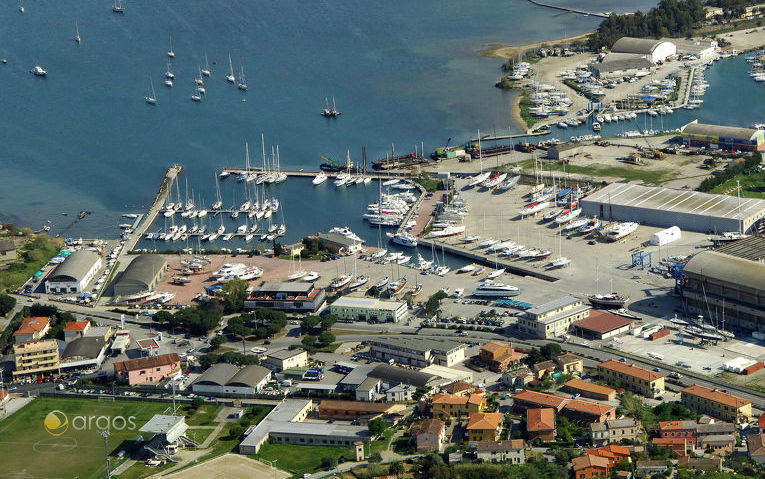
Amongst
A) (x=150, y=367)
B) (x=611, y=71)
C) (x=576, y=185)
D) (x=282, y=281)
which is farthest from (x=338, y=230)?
(x=611, y=71)

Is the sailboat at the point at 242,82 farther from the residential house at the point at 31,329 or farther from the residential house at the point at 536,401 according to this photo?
the residential house at the point at 536,401

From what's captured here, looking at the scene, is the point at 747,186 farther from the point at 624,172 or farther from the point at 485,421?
the point at 485,421

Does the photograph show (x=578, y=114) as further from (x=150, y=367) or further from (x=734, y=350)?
(x=150, y=367)

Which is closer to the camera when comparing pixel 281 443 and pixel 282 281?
pixel 281 443

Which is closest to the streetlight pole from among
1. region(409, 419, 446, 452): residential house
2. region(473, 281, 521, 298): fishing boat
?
region(409, 419, 446, 452): residential house

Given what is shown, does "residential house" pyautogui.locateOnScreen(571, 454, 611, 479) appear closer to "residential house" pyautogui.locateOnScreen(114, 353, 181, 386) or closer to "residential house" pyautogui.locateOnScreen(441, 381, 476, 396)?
"residential house" pyautogui.locateOnScreen(441, 381, 476, 396)
